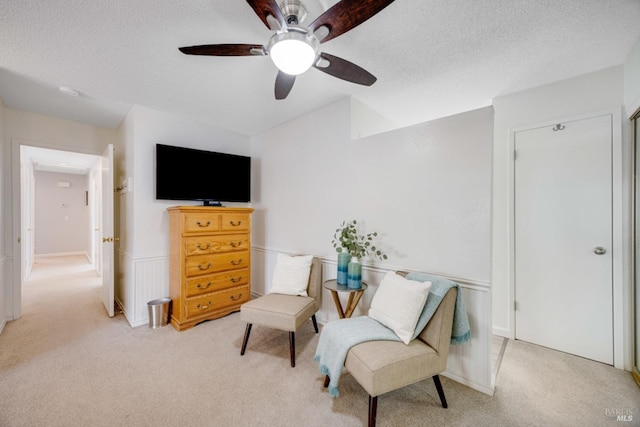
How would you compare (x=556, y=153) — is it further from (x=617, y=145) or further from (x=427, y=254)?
(x=427, y=254)

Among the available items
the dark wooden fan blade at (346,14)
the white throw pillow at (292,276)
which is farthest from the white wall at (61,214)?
the dark wooden fan blade at (346,14)

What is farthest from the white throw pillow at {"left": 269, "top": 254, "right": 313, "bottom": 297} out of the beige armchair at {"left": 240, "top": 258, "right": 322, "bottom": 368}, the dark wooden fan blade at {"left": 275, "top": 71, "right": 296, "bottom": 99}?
the dark wooden fan blade at {"left": 275, "top": 71, "right": 296, "bottom": 99}

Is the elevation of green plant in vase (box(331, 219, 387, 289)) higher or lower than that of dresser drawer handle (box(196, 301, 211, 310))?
higher

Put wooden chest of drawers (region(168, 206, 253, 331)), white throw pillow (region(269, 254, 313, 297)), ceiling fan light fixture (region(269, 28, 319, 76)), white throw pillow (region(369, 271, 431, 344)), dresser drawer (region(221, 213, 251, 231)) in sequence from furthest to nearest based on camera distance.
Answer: dresser drawer (region(221, 213, 251, 231)), wooden chest of drawers (region(168, 206, 253, 331)), white throw pillow (region(269, 254, 313, 297)), white throw pillow (region(369, 271, 431, 344)), ceiling fan light fixture (region(269, 28, 319, 76))

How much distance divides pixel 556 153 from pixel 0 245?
5.52m

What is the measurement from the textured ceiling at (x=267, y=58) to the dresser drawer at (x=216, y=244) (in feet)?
4.86

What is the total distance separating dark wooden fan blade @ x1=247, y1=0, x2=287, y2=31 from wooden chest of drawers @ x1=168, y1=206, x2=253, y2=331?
206cm

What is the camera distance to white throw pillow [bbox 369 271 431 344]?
1637 mm

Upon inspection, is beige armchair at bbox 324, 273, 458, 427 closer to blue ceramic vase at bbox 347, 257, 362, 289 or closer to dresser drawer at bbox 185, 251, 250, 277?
blue ceramic vase at bbox 347, 257, 362, 289

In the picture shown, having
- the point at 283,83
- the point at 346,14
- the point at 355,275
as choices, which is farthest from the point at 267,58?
the point at 355,275

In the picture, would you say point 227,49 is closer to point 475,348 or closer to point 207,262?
point 207,262

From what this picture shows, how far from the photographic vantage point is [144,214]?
9.43ft

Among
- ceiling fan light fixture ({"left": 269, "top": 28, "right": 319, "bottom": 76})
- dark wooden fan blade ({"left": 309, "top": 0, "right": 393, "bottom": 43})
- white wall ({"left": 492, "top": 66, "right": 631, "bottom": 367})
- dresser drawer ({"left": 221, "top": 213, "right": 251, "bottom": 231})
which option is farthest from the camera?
dresser drawer ({"left": 221, "top": 213, "right": 251, "bottom": 231})

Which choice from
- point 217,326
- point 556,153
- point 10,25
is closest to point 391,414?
point 217,326
